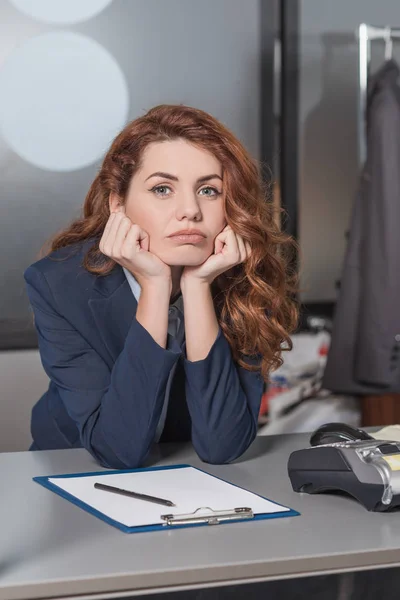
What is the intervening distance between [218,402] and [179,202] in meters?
0.37

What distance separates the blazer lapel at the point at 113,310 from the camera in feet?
5.62

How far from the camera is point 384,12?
3881 millimetres

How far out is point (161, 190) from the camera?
1.66 m

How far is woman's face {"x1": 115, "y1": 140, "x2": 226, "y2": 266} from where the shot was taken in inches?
64.1

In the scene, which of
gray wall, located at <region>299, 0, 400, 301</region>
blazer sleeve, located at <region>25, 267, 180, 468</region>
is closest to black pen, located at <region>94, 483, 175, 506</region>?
blazer sleeve, located at <region>25, 267, 180, 468</region>

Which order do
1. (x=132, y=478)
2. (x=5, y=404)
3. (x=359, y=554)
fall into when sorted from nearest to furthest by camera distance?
(x=359, y=554) < (x=132, y=478) < (x=5, y=404)

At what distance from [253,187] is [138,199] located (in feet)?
0.76

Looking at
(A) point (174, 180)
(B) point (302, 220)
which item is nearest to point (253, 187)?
(A) point (174, 180)

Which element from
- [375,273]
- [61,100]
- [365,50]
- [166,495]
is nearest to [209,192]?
[166,495]

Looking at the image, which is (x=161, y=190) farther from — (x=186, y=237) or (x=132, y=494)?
(x=132, y=494)

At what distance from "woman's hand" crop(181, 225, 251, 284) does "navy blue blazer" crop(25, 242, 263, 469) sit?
12 cm

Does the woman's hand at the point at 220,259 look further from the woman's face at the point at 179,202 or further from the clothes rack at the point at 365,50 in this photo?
the clothes rack at the point at 365,50

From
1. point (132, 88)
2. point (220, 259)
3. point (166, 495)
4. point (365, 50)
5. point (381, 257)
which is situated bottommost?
point (166, 495)

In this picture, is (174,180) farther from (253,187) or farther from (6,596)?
Result: (6,596)
